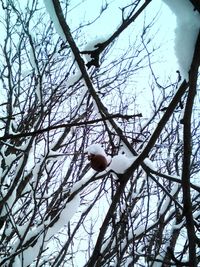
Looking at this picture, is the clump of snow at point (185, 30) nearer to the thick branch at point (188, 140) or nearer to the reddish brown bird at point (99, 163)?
the thick branch at point (188, 140)

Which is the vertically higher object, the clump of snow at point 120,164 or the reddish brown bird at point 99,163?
the reddish brown bird at point 99,163

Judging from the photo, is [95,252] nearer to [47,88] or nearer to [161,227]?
[161,227]

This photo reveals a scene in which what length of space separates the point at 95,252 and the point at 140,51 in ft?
14.1

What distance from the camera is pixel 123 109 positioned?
4.70m

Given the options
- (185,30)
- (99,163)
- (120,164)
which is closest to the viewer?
(185,30)

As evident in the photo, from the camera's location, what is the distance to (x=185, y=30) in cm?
83

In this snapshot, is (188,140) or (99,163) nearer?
(188,140)

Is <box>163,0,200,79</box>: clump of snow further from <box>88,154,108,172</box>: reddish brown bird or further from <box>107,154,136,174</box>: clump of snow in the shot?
<box>88,154,108,172</box>: reddish brown bird

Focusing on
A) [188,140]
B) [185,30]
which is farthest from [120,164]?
[185,30]

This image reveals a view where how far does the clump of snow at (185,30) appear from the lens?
82 cm

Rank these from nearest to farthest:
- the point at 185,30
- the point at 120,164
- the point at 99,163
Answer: the point at 185,30
the point at 120,164
the point at 99,163

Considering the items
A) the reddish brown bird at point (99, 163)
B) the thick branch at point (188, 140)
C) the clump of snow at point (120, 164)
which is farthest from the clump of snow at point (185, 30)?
the reddish brown bird at point (99, 163)

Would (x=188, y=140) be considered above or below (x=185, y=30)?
below

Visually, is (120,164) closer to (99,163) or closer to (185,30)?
(99,163)
